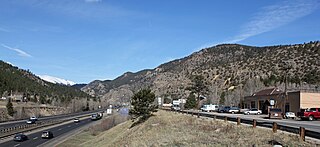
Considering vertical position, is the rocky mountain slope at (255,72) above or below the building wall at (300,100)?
above

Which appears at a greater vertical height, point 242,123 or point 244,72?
point 244,72

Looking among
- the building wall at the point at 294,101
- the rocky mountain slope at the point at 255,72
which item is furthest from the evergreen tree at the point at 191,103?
the building wall at the point at 294,101

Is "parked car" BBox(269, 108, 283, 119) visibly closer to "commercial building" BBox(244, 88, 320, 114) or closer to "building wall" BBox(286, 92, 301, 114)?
"commercial building" BBox(244, 88, 320, 114)

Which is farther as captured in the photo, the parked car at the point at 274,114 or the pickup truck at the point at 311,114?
the parked car at the point at 274,114

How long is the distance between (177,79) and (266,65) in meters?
63.1

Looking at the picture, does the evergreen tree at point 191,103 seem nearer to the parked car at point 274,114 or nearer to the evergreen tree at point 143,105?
the evergreen tree at point 143,105

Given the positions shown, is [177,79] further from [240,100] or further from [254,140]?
[254,140]

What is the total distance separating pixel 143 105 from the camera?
Result: 210ft

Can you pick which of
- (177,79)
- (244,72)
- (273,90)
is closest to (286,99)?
(273,90)

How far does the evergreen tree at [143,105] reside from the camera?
2477 inches

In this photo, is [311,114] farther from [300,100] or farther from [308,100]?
[308,100]

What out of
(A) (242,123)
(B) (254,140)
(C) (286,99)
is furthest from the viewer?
(C) (286,99)

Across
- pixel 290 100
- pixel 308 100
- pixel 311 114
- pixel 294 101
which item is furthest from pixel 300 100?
pixel 311 114

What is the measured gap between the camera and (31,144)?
49.4m
